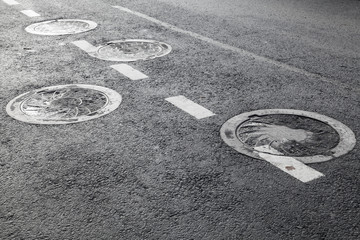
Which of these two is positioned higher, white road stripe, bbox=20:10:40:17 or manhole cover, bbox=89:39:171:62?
manhole cover, bbox=89:39:171:62

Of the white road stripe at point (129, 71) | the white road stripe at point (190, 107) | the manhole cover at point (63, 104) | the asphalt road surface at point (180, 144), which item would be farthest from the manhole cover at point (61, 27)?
the white road stripe at point (190, 107)

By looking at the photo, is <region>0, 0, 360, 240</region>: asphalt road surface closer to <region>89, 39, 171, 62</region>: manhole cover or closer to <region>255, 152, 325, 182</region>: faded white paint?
<region>255, 152, 325, 182</region>: faded white paint

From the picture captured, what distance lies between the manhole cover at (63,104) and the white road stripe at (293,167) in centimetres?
185

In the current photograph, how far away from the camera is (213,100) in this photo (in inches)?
195

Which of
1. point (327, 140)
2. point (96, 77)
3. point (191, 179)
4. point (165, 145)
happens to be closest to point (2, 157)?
point (165, 145)

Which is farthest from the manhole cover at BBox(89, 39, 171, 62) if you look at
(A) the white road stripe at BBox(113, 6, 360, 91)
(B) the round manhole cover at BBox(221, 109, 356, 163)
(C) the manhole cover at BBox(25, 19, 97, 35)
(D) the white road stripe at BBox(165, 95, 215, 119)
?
(B) the round manhole cover at BBox(221, 109, 356, 163)

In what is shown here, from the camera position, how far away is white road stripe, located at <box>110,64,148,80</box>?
5670mm

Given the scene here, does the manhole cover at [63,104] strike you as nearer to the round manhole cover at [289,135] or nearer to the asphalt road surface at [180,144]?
the asphalt road surface at [180,144]

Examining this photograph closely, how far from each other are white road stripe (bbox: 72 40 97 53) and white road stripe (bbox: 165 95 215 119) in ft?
7.75

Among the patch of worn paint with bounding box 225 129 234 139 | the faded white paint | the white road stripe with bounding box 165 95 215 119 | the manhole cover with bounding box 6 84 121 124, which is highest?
the faded white paint

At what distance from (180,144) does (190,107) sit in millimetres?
835

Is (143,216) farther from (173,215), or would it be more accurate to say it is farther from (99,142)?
(99,142)

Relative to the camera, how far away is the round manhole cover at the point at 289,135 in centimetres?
384

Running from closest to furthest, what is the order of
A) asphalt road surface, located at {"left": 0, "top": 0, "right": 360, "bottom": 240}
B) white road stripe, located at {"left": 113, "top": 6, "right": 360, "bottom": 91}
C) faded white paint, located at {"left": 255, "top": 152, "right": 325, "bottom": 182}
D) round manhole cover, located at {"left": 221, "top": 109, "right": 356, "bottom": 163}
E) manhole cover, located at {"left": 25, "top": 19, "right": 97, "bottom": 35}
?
asphalt road surface, located at {"left": 0, "top": 0, "right": 360, "bottom": 240}, faded white paint, located at {"left": 255, "top": 152, "right": 325, "bottom": 182}, round manhole cover, located at {"left": 221, "top": 109, "right": 356, "bottom": 163}, white road stripe, located at {"left": 113, "top": 6, "right": 360, "bottom": 91}, manhole cover, located at {"left": 25, "top": 19, "right": 97, "bottom": 35}
